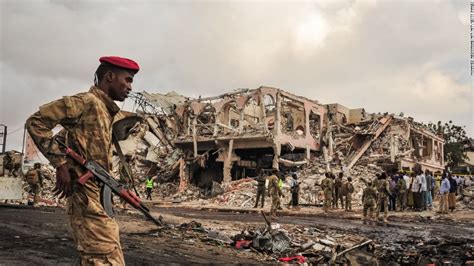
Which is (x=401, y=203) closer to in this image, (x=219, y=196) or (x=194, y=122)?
(x=219, y=196)

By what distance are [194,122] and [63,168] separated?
83.1ft

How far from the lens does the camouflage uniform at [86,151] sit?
2.64 metres

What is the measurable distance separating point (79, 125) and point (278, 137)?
21.6 m

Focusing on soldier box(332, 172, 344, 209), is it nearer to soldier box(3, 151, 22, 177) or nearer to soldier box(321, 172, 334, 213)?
soldier box(321, 172, 334, 213)

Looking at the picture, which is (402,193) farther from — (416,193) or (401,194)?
(416,193)

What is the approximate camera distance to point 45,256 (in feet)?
18.0

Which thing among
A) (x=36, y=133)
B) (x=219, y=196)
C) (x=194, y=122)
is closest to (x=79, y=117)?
(x=36, y=133)

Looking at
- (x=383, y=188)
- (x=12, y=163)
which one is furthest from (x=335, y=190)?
(x=12, y=163)

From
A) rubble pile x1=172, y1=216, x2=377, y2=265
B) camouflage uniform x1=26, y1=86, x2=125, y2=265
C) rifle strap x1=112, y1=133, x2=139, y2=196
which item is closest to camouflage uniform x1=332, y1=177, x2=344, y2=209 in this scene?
rubble pile x1=172, y1=216, x2=377, y2=265

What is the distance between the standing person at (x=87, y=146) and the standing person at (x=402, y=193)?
16.3m

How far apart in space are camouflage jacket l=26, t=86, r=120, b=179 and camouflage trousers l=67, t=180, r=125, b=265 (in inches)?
6.6

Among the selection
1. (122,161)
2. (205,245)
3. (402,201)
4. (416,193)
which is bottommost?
(205,245)

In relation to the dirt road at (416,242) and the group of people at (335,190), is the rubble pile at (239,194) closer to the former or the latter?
the group of people at (335,190)

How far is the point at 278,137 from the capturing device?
24.2 m
